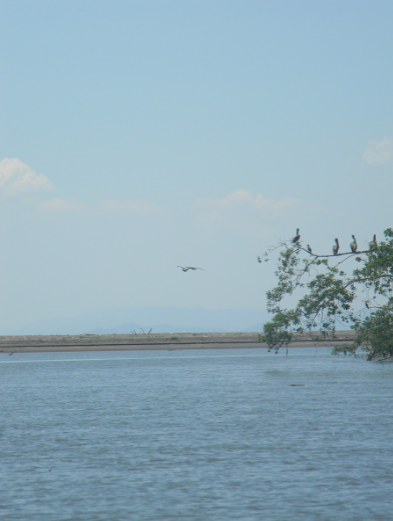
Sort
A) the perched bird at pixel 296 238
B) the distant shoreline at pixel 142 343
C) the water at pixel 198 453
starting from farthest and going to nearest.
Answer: the distant shoreline at pixel 142 343
the perched bird at pixel 296 238
the water at pixel 198 453

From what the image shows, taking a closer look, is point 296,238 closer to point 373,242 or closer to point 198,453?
point 373,242

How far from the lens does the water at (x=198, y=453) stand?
56.0 ft

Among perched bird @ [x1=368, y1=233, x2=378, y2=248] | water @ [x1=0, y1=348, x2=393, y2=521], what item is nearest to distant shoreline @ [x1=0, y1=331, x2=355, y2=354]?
perched bird @ [x1=368, y1=233, x2=378, y2=248]

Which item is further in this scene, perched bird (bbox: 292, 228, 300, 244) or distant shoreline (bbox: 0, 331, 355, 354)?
distant shoreline (bbox: 0, 331, 355, 354)

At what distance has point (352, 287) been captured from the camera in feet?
201

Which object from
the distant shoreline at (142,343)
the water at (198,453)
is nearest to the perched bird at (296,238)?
the water at (198,453)

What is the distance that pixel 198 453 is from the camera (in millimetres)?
24047

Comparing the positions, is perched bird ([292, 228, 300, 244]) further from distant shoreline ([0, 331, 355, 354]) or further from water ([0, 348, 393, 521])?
distant shoreline ([0, 331, 355, 354])

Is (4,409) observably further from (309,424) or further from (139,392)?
(309,424)

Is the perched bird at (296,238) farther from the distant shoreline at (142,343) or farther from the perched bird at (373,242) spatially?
the distant shoreline at (142,343)

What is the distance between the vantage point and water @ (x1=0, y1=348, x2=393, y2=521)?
17.1 metres

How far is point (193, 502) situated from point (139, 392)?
3057cm

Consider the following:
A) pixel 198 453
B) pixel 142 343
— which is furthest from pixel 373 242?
pixel 142 343

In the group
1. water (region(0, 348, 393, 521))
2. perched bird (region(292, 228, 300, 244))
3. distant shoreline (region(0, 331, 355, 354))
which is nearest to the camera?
water (region(0, 348, 393, 521))
